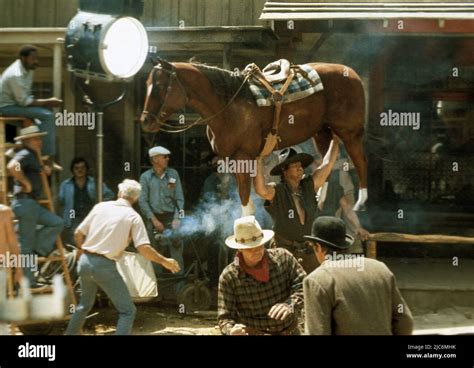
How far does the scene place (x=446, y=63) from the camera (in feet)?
17.2

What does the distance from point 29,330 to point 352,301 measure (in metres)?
2.28

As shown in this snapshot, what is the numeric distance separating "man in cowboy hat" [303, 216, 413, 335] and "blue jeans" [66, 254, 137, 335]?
1.48m

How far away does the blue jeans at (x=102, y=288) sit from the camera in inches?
176

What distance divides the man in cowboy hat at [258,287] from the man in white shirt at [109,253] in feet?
2.18

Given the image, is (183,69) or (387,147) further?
(387,147)

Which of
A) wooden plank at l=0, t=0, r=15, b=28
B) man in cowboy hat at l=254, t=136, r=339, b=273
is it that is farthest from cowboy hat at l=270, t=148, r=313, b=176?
wooden plank at l=0, t=0, r=15, b=28

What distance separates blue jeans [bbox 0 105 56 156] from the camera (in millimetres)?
4602

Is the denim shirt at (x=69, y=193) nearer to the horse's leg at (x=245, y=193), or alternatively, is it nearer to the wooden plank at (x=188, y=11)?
the horse's leg at (x=245, y=193)

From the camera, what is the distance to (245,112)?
15.3 ft

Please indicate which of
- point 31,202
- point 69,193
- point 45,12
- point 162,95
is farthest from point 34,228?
point 45,12

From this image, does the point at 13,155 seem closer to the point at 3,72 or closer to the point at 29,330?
the point at 3,72
